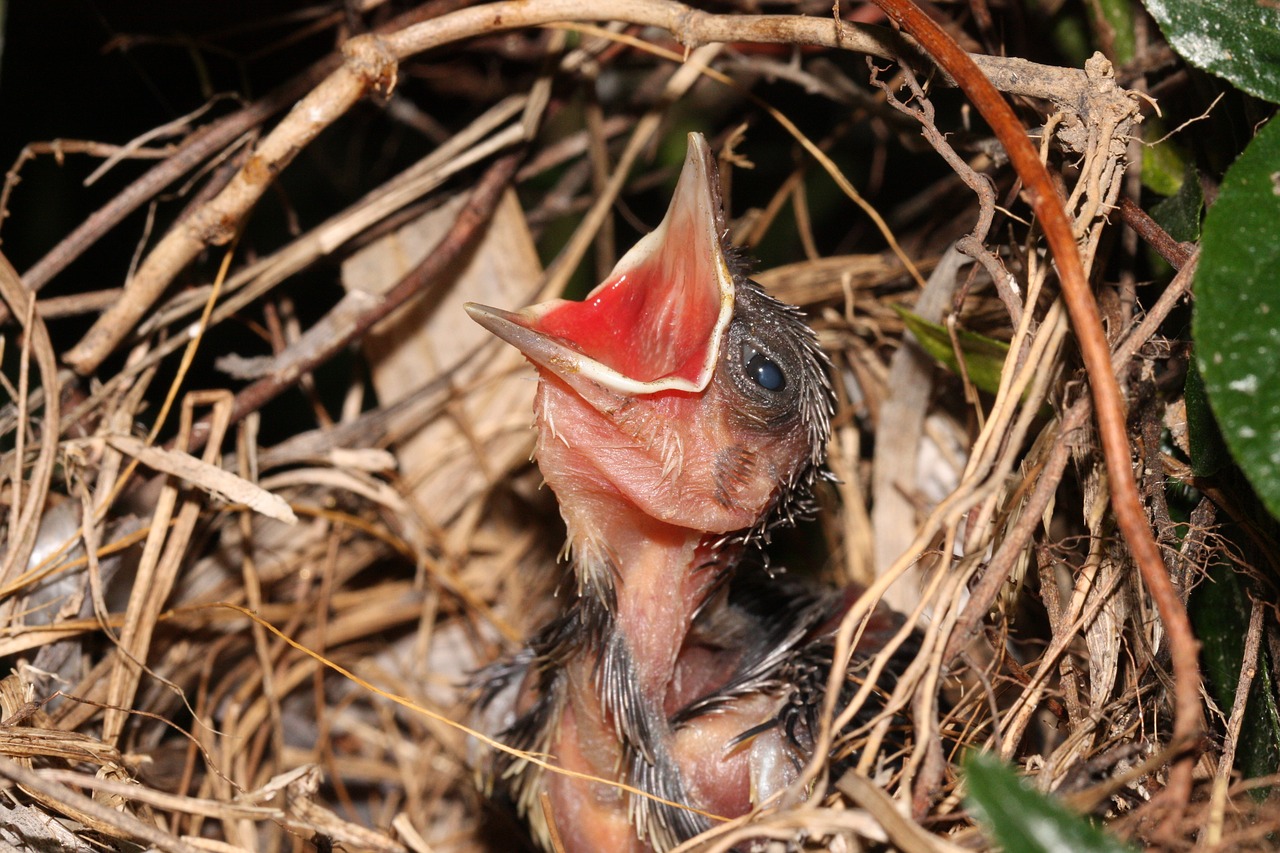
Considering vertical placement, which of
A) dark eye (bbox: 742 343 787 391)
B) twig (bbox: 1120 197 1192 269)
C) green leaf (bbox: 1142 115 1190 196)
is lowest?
dark eye (bbox: 742 343 787 391)

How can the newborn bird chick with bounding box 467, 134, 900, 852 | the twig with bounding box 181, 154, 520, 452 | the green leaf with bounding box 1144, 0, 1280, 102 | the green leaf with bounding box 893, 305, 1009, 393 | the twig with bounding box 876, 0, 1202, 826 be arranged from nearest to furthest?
1. the twig with bounding box 876, 0, 1202, 826
2. the green leaf with bounding box 1144, 0, 1280, 102
3. the newborn bird chick with bounding box 467, 134, 900, 852
4. the green leaf with bounding box 893, 305, 1009, 393
5. the twig with bounding box 181, 154, 520, 452

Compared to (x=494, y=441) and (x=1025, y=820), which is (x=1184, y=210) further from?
(x=494, y=441)

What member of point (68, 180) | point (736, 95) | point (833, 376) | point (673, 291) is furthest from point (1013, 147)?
point (68, 180)

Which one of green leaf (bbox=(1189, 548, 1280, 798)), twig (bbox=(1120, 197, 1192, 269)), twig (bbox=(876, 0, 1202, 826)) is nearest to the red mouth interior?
twig (bbox=(876, 0, 1202, 826))

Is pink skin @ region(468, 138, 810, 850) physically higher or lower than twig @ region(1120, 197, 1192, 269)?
lower

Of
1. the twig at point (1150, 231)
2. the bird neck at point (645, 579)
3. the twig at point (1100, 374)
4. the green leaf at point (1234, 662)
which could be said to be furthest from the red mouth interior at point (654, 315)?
the green leaf at point (1234, 662)

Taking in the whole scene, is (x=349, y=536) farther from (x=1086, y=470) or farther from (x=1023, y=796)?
(x=1023, y=796)

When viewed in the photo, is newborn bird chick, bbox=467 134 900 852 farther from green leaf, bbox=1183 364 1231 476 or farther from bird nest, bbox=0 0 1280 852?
green leaf, bbox=1183 364 1231 476

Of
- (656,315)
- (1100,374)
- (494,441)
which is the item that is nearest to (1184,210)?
(1100,374)
